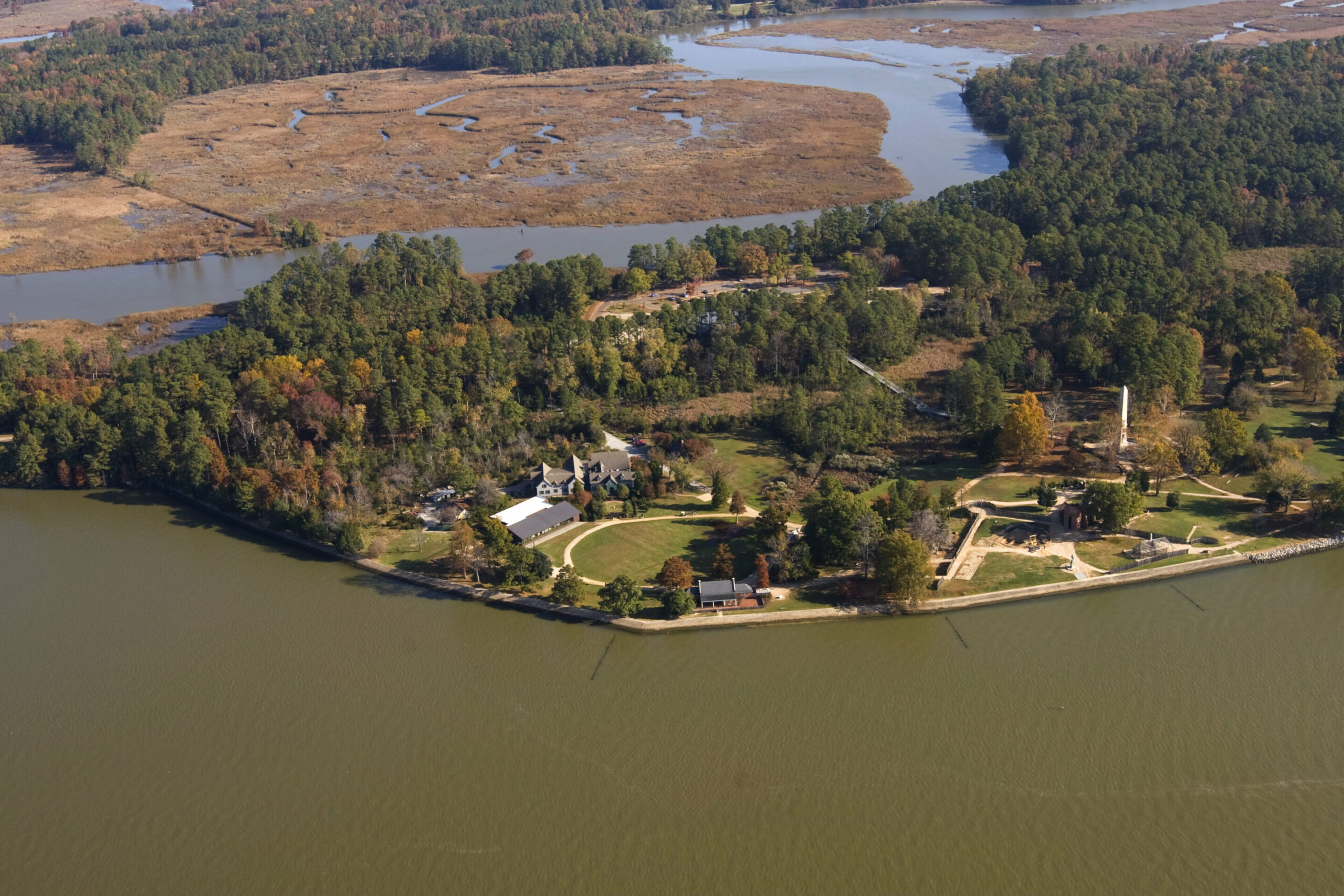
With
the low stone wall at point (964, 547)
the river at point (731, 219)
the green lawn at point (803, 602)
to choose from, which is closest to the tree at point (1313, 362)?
the low stone wall at point (964, 547)

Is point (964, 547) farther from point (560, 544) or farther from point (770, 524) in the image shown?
point (560, 544)

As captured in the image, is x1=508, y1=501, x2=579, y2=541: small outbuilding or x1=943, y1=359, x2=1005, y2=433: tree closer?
x1=508, y1=501, x2=579, y2=541: small outbuilding

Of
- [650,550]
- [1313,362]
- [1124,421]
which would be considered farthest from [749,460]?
[1313,362]

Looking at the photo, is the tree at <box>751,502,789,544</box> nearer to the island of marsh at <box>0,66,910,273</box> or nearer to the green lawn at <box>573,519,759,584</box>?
the green lawn at <box>573,519,759,584</box>

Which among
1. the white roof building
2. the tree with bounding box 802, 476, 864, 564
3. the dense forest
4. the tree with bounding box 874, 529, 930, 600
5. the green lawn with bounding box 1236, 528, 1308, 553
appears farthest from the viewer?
the dense forest

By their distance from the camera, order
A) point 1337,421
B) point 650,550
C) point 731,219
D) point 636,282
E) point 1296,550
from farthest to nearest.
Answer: point 731,219 → point 636,282 → point 1337,421 → point 650,550 → point 1296,550

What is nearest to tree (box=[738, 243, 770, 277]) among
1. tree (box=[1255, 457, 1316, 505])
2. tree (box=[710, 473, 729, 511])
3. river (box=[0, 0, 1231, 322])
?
river (box=[0, 0, 1231, 322])
